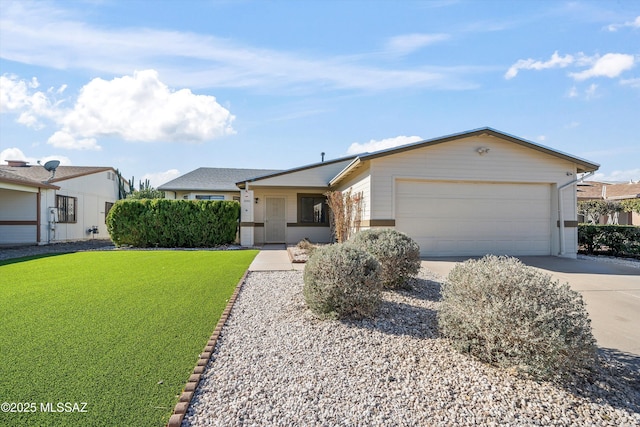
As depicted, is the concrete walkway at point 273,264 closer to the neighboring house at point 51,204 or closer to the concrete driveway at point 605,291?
the concrete driveway at point 605,291

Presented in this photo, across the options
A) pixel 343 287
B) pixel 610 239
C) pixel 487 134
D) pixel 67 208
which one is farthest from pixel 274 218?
pixel 610 239

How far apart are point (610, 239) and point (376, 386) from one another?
44.2ft

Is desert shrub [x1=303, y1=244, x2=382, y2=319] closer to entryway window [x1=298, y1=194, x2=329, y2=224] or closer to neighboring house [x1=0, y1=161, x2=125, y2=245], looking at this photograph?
entryway window [x1=298, y1=194, x2=329, y2=224]

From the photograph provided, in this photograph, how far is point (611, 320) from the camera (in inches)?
189

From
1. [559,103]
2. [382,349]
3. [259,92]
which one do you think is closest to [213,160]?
[259,92]

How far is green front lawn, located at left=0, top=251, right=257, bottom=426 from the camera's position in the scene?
2.57 metres

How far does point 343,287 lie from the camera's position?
4.38 meters

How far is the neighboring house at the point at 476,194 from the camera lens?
34.1ft

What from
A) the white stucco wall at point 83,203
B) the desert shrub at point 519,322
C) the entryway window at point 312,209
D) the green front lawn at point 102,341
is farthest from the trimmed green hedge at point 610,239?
the white stucco wall at point 83,203

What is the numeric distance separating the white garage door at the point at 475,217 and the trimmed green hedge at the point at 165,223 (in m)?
8.15

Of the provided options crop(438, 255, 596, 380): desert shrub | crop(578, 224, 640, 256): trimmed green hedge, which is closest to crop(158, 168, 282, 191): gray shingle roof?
crop(578, 224, 640, 256): trimmed green hedge

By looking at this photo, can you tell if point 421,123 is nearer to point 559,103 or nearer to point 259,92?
point 559,103

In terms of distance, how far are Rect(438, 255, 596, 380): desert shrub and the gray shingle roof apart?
1709cm

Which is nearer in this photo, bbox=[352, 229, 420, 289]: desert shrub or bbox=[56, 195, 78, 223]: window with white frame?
bbox=[352, 229, 420, 289]: desert shrub
